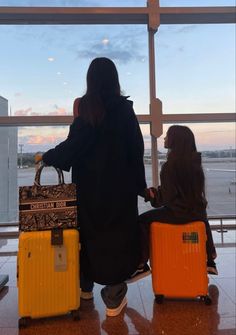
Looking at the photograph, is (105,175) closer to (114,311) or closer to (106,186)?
(106,186)

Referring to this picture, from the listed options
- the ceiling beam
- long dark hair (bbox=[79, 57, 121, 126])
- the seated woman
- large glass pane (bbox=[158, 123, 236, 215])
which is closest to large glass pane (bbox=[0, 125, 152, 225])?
large glass pane (bbox=[158, 123, 236, 215])

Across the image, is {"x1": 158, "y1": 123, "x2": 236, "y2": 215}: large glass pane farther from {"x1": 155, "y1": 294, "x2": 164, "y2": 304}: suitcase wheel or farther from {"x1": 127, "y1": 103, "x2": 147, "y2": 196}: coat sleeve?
{"x1": 155, "y1": 294, "x2": 164, "y2": 304}: suitcase wheel

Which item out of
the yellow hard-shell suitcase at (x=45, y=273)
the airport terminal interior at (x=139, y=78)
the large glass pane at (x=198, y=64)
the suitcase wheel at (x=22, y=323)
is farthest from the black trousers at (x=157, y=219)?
the large glass pane at (x=198, y=64)

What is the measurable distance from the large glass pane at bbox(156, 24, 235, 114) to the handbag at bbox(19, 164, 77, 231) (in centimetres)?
238

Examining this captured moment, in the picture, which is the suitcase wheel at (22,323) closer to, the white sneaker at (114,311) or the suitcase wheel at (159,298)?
the white sneaker at (114,311)

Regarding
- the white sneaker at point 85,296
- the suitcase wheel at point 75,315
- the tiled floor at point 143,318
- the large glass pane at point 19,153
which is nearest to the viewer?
the tiled floor at point 143,318

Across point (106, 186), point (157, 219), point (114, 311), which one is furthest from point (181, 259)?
point (106, 186)

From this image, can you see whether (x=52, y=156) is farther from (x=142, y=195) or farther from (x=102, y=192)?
(x=142, y=195)

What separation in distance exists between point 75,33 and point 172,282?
9.93ft

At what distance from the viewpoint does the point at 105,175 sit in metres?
1.90

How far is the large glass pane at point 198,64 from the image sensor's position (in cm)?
381

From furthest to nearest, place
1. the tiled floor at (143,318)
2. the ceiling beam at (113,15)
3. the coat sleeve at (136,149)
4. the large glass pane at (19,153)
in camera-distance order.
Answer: the large glass pane at (19,153)
the ceiling beam at (113,15)
the coat sleeve at (136,149)
the tiled floor at (143,318)

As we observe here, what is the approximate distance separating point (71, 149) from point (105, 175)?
0.24 m

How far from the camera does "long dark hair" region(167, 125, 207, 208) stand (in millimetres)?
2057
